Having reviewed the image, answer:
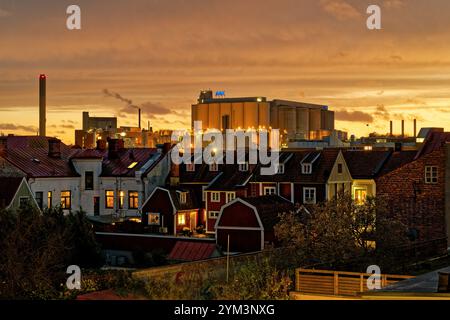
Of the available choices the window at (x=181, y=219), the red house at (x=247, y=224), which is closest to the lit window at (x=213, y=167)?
the window at (x=181, y=219)

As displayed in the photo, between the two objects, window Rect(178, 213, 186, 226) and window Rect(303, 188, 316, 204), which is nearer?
window Rect(178, 213, 186, 226)

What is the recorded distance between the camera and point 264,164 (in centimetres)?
7400

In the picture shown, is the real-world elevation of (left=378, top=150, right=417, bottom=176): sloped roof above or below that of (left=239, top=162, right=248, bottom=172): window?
above

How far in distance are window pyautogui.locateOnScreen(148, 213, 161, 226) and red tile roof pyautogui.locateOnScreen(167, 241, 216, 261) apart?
10.4m

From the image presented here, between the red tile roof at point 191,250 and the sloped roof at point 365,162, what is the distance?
2245cm

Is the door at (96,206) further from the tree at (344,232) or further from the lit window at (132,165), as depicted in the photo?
the tree at (344,232)

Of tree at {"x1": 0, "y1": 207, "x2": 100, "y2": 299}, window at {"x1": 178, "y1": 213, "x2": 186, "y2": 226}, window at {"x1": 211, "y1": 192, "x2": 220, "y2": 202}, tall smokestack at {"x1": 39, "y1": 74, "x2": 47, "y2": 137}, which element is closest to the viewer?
tree at {"x1": 0, "y1": 207, "x2": 100, "y2": 299}

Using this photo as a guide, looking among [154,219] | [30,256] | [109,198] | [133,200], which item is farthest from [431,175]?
[109,198]

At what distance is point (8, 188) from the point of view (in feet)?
190

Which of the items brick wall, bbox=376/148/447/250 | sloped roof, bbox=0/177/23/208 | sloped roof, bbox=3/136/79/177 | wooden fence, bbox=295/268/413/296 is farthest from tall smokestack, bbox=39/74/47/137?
wooden fence, bbox=295/268/413/296

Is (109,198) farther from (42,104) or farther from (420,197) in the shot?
(42,104)

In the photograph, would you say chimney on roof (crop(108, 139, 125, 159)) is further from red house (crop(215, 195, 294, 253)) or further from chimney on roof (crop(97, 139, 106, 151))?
red house (crop(215, 195, 294, 253))

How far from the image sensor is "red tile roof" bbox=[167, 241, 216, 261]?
188ft
